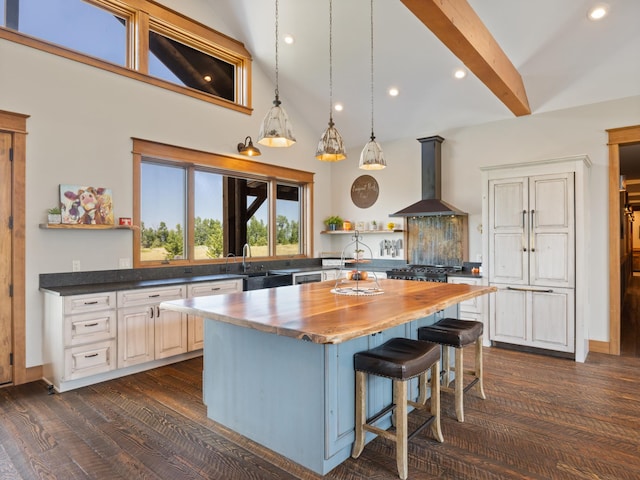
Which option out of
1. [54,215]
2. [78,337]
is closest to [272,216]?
[54,215]

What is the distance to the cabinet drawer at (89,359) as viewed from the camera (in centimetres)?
337

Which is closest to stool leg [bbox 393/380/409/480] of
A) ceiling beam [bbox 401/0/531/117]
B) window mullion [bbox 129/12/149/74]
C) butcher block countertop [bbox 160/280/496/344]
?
butcher block countertop [bbox 160/280/496/344]

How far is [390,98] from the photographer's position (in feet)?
17.9

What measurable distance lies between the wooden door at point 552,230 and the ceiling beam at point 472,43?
1.04 m

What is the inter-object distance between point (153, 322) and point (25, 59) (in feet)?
8.89

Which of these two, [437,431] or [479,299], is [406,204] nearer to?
[479,299]

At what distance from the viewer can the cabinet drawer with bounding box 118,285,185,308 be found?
12.2ft

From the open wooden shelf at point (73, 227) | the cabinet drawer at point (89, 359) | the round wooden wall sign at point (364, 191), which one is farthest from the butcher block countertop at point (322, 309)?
the round wooden wall sign at point (364, 191)

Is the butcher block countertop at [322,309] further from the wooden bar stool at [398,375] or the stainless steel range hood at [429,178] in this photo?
the stainless steel range hood at [429,178]

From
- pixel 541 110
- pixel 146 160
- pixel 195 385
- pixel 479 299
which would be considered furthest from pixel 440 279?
pixel 146 160

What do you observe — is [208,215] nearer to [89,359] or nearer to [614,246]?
[89,359]

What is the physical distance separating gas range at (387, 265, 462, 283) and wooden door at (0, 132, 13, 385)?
4.26 metres

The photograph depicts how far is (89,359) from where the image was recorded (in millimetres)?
3490

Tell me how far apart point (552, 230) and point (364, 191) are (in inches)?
118
